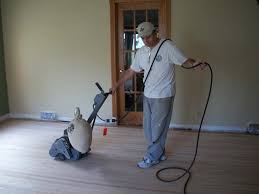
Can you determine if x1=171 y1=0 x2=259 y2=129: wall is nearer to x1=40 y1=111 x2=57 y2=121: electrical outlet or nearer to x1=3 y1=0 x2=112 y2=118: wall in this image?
x1=3 y1=0 x2=112 y2=118: wall

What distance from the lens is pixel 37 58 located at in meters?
5.66

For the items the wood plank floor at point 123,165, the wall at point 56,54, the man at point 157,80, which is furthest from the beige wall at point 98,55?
the man at point 157,80

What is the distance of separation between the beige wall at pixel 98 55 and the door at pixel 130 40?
132 mm

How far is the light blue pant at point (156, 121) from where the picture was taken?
137 inches

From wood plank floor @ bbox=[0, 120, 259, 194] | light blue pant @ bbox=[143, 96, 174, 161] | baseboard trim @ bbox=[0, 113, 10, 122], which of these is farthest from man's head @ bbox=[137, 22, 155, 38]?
baseboard trim @ bbox=[0, 113, 10, 122]

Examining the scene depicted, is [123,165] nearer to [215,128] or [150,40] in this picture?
[150,40]

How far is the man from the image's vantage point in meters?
3.38

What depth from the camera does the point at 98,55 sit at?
5.28m

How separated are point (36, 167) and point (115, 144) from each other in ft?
3.77

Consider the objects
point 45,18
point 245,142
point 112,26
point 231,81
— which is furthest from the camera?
point 45,18

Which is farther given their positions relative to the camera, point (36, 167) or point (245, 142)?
point (245, 142)

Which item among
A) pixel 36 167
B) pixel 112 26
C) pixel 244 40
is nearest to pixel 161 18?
pixel 112 26

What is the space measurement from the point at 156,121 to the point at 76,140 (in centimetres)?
94

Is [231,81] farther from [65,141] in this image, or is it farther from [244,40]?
[65,141]
